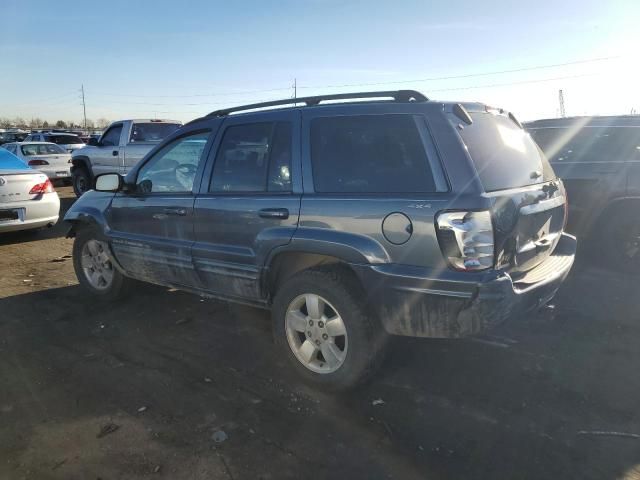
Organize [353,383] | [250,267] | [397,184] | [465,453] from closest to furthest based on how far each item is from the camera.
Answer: [465,453]
[397,184]
[353,383]
[250,267]

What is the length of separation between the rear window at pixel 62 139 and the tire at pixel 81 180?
27.6 feet

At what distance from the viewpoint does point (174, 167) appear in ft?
14.5

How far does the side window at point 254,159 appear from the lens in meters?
3.54

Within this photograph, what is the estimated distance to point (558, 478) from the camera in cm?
244

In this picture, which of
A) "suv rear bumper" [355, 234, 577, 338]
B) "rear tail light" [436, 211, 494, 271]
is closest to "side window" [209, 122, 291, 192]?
"suv rear bumper" [355, 234, 577, 338]

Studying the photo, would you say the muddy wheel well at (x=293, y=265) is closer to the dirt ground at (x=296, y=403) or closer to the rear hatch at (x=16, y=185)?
the dirt ground at (x=296, y=403)

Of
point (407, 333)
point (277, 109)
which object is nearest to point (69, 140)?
point (277, 109)

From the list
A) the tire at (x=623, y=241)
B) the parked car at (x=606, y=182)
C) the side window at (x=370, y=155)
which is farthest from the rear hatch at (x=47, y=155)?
the tire at (x=623, y=241)

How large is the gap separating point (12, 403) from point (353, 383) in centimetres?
224

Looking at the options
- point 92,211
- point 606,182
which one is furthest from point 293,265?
point 606,182

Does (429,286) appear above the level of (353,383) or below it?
above

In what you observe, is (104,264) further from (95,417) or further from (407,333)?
(407,333)

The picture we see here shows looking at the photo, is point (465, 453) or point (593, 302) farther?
point (593, 302)

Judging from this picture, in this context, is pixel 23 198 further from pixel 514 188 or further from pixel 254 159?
pixel 514 188
